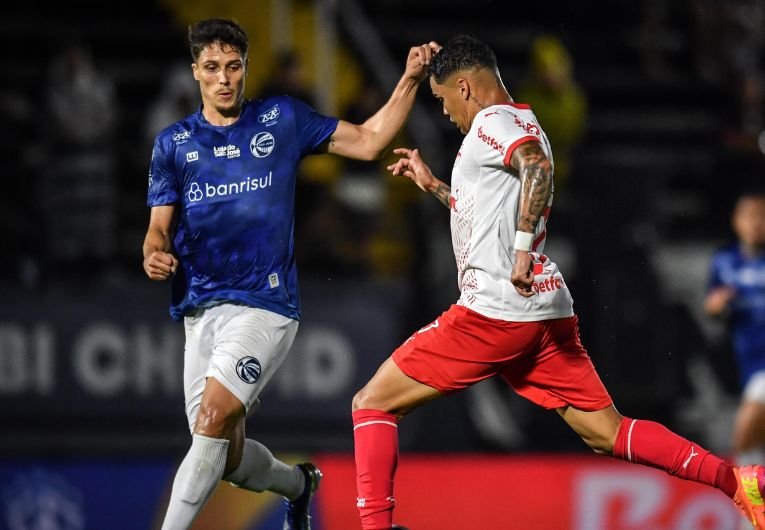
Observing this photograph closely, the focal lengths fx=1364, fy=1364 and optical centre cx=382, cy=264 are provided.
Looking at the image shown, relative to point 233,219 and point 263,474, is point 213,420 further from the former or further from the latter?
point 233,219

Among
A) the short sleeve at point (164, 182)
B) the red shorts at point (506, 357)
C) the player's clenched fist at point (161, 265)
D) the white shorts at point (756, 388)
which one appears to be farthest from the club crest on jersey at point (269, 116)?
the white shorts at point (756, 388)

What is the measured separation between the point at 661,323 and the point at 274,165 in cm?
539

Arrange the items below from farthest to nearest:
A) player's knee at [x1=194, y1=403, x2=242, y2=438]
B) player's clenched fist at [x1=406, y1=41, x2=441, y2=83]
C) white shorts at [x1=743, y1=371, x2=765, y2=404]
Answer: white shorts at [x1=743, y1=371, x2=765, y2=404] → player's clenched fist at [x1=406, y1=41, x2=441, y2=83] → player's knee at [x1=194, y1=403, x2=242, y2=438]

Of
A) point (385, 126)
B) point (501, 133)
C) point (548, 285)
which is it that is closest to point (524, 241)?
point (548, 285)

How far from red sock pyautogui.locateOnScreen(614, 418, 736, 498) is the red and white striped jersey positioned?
0.68 meters

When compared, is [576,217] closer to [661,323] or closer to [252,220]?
[661,323]

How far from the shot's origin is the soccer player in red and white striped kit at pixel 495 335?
19.1 ft

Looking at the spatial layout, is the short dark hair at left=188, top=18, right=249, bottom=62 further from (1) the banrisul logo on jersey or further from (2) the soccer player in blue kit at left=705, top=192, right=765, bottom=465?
(2) the soccer player in blue kit at left=705, top=192, right=765, bottom=465

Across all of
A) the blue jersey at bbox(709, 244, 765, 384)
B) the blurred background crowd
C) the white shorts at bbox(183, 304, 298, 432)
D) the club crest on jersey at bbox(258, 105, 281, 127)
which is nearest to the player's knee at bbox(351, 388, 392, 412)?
the white shorts at bbox(183, 304, 298, 432)

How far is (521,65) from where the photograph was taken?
14023 millimetres

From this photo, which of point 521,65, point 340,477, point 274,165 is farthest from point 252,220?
point 521,65

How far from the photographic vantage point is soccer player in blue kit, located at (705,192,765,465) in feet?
31.7

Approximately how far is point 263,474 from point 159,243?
48.2 inches

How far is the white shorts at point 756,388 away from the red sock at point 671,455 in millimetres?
3679
